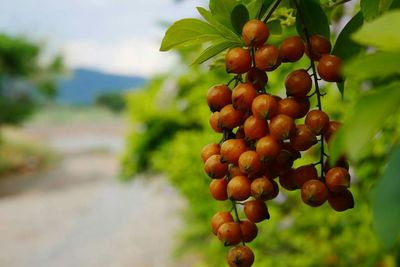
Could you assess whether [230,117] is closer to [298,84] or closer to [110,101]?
[298,84]

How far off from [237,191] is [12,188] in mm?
8921

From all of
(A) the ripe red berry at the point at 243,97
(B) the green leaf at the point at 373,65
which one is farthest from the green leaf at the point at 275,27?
(B) the green leaf at the point at 373,65

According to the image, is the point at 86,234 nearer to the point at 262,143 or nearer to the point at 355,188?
the point at 355,188

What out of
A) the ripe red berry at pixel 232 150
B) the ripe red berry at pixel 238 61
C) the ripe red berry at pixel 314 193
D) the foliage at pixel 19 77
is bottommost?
the foliage at pixel 19 77

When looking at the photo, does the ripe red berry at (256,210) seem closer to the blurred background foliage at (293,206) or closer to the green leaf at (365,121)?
the green leaf at (365,121)

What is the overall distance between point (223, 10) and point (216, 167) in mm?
131

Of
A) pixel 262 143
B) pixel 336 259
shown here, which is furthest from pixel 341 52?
pixel 336 259

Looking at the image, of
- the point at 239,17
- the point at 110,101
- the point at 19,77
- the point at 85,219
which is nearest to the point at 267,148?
the point at 239,17

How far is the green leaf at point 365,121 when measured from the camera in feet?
0.87

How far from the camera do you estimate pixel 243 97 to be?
46 centimetres

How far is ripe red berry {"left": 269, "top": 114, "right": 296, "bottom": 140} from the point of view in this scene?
435 mm

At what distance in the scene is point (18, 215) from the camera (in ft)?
24.2

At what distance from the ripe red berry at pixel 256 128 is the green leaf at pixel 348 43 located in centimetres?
13

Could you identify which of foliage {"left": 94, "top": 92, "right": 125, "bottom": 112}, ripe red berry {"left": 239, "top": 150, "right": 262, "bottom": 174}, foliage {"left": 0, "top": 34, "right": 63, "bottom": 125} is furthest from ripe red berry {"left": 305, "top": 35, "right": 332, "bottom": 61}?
foliage {"left": 94, "top": 92, "right": 125, "bottom": 112}
